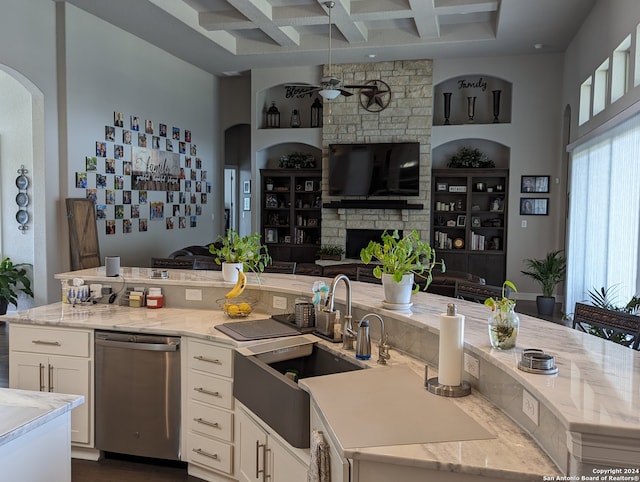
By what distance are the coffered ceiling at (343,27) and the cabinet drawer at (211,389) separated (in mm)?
4912

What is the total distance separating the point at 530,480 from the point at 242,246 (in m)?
2.72

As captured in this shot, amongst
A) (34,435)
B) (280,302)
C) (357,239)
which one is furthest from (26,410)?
(357,239)

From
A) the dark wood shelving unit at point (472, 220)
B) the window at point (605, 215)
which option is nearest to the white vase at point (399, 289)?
the window at point (605, 215)

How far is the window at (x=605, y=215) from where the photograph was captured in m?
4.63

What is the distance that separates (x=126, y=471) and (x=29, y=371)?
89 cm

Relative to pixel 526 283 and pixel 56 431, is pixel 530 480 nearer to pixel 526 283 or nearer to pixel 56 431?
pixel 56 431

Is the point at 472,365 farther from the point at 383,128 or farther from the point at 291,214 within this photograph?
the point at 291,214

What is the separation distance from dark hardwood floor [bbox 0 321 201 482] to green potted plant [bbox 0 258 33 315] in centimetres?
406

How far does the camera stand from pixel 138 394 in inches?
131

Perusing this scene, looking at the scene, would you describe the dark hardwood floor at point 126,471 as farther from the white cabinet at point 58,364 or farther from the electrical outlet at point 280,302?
the electrical outlet at point 280,302

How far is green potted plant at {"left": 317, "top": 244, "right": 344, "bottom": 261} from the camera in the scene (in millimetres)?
9508

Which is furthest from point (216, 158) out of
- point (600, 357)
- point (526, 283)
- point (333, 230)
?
point (600, 357)

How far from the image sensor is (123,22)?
23.3 ft

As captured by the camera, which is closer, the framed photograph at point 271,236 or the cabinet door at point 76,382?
the cabinet door at point 76,382
